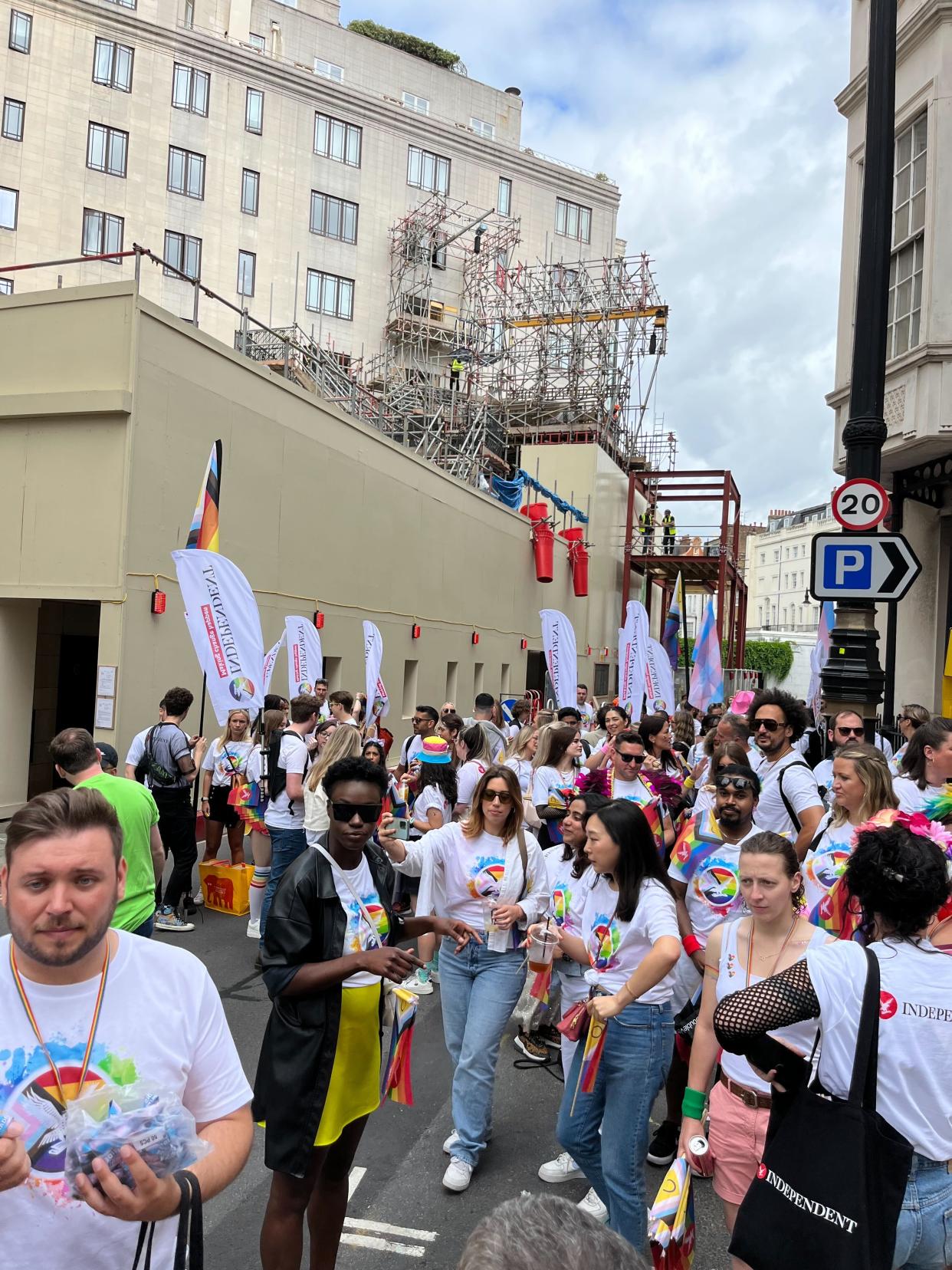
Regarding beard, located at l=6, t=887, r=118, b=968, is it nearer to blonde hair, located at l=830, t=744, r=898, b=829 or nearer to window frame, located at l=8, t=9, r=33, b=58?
blonde hair, located at l=830, t=744, r=898, b=829

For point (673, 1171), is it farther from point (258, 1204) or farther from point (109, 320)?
point (109, 320)

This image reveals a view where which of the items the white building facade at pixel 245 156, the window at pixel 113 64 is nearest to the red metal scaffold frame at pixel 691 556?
the white building facade at pixel 245 156

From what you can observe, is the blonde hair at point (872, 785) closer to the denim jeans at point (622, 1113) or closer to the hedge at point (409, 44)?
the denim jeans at point (622, 1113)

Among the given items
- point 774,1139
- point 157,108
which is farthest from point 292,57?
point 774,1139

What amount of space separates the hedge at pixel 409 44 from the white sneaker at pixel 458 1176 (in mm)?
42805

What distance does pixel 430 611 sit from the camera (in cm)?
2181

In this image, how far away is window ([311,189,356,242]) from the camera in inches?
1369

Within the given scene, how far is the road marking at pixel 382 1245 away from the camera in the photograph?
12.5ft

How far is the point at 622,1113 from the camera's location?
358 cm

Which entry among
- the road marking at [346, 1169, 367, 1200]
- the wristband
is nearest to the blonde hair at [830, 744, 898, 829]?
the wristband

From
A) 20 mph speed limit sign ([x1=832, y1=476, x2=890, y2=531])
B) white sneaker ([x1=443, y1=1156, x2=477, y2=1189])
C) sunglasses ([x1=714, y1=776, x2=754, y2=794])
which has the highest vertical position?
20 mph speed limit sign ([x1=832, y1=476, x2=890, y2=531])

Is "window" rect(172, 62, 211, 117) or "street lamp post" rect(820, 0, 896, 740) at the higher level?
"window" rect(172, 62, 211, 117)

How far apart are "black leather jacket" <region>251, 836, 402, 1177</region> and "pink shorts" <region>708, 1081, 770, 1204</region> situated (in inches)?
52.1

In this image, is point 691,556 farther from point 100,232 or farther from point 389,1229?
point 389,1229
